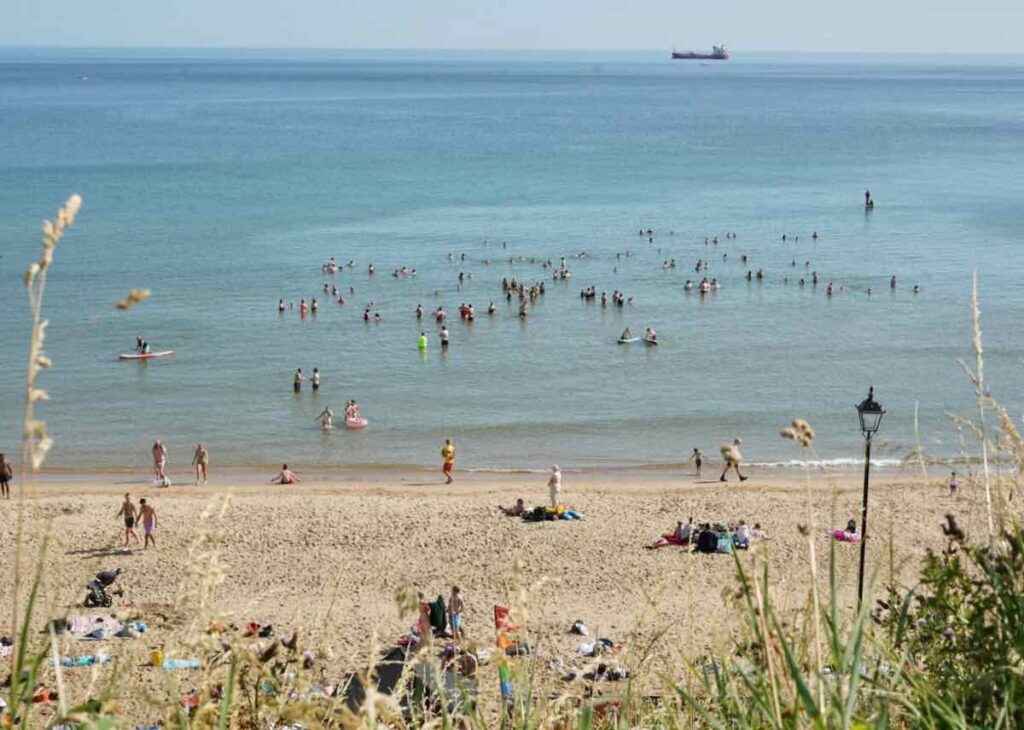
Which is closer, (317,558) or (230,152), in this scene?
(317,558)

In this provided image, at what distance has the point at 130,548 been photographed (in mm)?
21047

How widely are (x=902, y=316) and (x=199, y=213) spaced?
3888 cm

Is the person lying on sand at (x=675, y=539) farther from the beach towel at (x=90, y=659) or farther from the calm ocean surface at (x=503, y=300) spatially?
the beach towel at (x=90, y=659)

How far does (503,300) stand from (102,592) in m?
29.5

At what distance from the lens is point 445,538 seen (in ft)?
72.1

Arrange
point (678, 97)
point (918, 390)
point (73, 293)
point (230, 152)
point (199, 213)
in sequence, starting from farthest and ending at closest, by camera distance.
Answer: point (678, 97)
point (230, 152)
point (199, 213)
point (73, 293)
point (918, 390)

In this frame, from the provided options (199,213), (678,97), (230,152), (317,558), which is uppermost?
(678,97)

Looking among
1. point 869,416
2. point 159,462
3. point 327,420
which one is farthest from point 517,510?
point 869,416

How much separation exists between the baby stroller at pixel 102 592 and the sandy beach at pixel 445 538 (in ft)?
0.68

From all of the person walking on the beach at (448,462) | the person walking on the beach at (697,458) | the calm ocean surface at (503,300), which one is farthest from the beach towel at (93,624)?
the person walking on the beach at (697,458)

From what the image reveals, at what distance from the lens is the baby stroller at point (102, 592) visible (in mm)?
17234

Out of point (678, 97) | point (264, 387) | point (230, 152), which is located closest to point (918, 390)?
point (264, 387)

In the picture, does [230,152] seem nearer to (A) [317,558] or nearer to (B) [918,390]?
(B) [918,390]

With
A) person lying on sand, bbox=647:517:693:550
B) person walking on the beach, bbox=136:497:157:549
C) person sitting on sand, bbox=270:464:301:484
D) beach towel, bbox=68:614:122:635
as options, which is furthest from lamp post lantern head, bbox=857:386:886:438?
person sitting on sand, bbox=270:464:301:484
